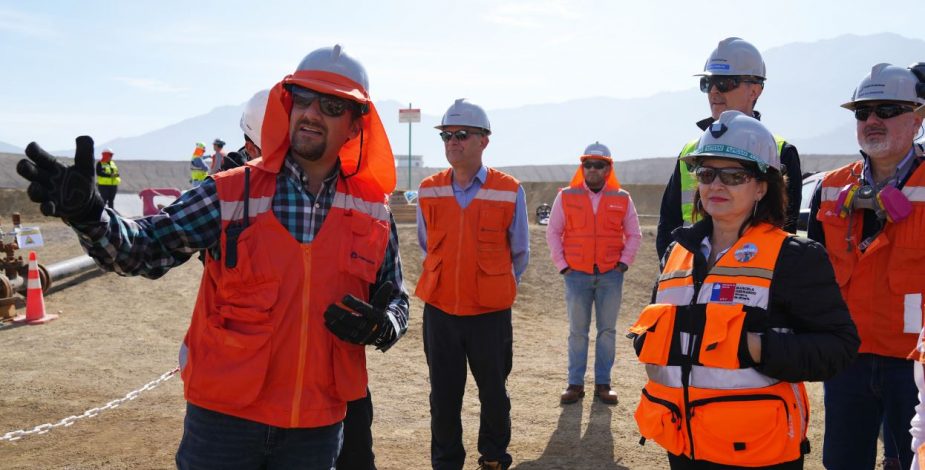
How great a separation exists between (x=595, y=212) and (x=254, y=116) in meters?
3.84

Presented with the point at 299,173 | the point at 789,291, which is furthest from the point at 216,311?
the point at 789,291

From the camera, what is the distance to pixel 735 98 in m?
3.83

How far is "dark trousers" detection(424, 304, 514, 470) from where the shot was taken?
4.75 metres

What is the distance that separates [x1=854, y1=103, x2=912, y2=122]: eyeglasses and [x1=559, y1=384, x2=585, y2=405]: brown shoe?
12.6ft

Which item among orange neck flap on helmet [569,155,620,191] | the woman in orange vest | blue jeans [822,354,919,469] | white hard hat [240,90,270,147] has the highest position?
white hard hat [240,90,270,147]

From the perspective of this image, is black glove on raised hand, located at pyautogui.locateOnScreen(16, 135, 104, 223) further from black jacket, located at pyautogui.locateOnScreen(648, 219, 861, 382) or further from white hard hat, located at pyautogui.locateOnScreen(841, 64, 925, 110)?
white hard hat, located at pyautogui.locateOnScreen(841, 64, 925, 110)

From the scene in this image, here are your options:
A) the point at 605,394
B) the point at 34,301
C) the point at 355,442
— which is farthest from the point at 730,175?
the point at 34,301

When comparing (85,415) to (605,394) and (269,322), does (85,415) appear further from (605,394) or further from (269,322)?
(605,394)

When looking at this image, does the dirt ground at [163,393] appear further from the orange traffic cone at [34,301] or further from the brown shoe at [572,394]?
the orange traffic cone at [34,301]

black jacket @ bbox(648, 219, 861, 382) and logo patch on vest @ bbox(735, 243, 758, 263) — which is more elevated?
logo patch on vest @ bbox(735, 243, 758, 263)

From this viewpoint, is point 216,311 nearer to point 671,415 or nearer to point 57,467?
point 671,415

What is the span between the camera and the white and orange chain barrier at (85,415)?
5363 millimetres

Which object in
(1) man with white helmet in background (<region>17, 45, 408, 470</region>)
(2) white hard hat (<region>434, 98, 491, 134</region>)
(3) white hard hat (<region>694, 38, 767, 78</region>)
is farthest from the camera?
(2) white hard hat (<region>434, 98, 491, 134</region>)

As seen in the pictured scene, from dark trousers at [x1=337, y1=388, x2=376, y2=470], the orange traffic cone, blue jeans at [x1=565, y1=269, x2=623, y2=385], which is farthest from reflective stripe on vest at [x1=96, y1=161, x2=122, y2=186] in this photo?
dark trousers at [x1=337, y1=388, x2=376, y2=470]
